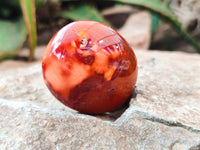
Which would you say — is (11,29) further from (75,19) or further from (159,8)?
(159,8)

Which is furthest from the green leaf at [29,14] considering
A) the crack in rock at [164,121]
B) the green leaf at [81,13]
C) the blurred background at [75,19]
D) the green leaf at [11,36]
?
the crack in rock at [164,121]

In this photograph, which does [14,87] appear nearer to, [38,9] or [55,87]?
[55,87]

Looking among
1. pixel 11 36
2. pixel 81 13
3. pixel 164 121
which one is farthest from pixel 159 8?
pixel 164 121

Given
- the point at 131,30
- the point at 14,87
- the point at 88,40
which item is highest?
the point at 88,40

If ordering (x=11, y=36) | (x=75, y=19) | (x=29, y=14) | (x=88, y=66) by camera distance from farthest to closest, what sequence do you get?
1. (x=75, y=19)
2. (x=11, y=36)
3. (x=29, y=14)
4. (x=88, y=66)

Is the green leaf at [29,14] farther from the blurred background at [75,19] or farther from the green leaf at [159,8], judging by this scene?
the green leaf at [159,8]

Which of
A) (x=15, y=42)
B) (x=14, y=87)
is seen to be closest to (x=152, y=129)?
(x=14, y=87)

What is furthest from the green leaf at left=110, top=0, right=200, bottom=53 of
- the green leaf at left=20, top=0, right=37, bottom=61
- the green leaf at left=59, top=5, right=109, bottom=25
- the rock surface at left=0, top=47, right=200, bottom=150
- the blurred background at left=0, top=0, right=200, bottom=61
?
the rock surface at left=0, top=47, right=200, bottom=150
